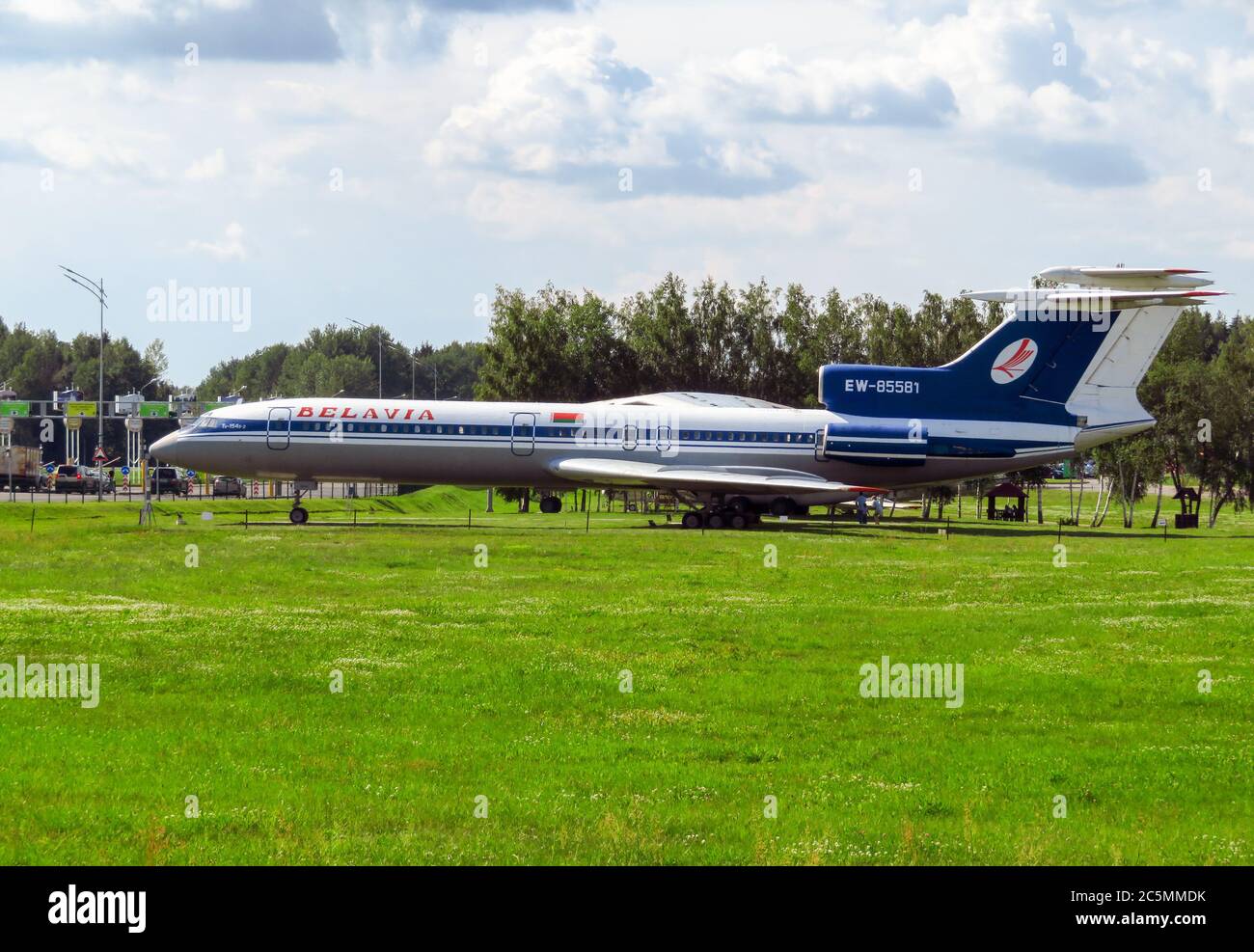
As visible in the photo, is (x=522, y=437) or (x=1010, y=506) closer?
(x=522, y=437)

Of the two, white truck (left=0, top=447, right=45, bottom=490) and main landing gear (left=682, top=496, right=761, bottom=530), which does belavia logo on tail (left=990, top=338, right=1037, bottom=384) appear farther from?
white truck (left=0, top=447, right=45, bottom=490)

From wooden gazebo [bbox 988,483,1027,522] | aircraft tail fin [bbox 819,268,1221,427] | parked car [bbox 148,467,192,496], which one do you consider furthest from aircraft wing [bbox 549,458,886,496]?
parked car [bbox 148,467,192,496]

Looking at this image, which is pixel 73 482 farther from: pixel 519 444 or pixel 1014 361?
pixel 1014 361

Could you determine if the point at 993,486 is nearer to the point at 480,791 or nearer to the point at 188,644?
the point at 188,644

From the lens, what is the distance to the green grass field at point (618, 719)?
12453mm

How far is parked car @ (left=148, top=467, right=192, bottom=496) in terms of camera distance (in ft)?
317

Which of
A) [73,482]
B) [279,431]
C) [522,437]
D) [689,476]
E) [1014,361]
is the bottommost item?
[73,482]

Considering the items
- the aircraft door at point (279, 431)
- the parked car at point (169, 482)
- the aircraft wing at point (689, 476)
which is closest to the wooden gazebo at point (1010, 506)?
the aircraft wing at point (689, 476)

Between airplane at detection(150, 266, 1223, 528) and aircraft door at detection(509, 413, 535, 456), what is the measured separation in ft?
0.17

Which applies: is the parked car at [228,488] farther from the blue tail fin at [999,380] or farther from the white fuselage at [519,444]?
the blue tail fin at [999,380]

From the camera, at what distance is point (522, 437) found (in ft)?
184

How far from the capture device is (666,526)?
56188mm

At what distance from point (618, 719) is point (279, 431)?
133 feet

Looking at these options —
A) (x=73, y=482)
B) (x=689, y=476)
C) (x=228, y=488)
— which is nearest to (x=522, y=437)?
(x=689, y=476)
